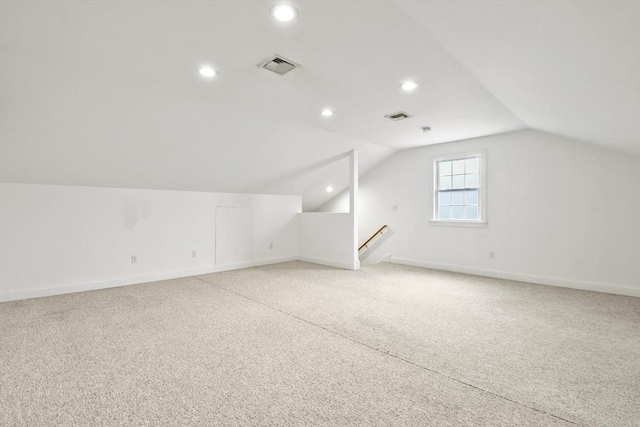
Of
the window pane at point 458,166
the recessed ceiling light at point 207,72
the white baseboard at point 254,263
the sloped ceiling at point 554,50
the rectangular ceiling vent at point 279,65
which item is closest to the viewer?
the sloped ceiling at point 554,50

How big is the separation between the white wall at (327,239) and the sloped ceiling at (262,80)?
5.90 ft

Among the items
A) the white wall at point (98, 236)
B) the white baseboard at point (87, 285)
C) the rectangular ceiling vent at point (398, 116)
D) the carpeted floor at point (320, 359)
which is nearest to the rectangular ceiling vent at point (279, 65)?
the rectangular ceiling vent at point (398, 116)

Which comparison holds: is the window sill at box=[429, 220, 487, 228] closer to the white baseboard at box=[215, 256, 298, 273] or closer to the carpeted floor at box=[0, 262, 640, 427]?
the carpeted floor at box=[0, 262, 640, 427]

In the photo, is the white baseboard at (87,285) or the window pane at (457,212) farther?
the window pane at (457,212)

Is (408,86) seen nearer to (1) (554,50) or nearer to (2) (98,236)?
(1) (554,50)

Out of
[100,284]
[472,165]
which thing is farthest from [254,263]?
[472,165]

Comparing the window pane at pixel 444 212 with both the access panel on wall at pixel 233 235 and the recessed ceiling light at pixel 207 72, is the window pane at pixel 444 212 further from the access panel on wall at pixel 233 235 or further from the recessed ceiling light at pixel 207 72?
the recessed ceiling light at pixel 207 72

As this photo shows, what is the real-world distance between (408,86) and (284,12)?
166 cm

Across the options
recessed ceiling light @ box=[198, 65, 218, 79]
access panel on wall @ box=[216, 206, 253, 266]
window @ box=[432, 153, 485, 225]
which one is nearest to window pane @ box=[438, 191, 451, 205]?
window @ box=[432, 153, 485, 225]

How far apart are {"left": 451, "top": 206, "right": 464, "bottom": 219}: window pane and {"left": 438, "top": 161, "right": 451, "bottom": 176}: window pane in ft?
2.28

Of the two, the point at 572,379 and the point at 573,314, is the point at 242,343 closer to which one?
the point at 572,379

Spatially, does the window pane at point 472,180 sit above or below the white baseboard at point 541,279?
above

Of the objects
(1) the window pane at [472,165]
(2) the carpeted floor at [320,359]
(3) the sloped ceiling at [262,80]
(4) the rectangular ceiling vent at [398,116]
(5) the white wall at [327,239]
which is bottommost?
(2) the carpeted floor at [320,359]

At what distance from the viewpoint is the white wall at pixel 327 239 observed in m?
5.84
